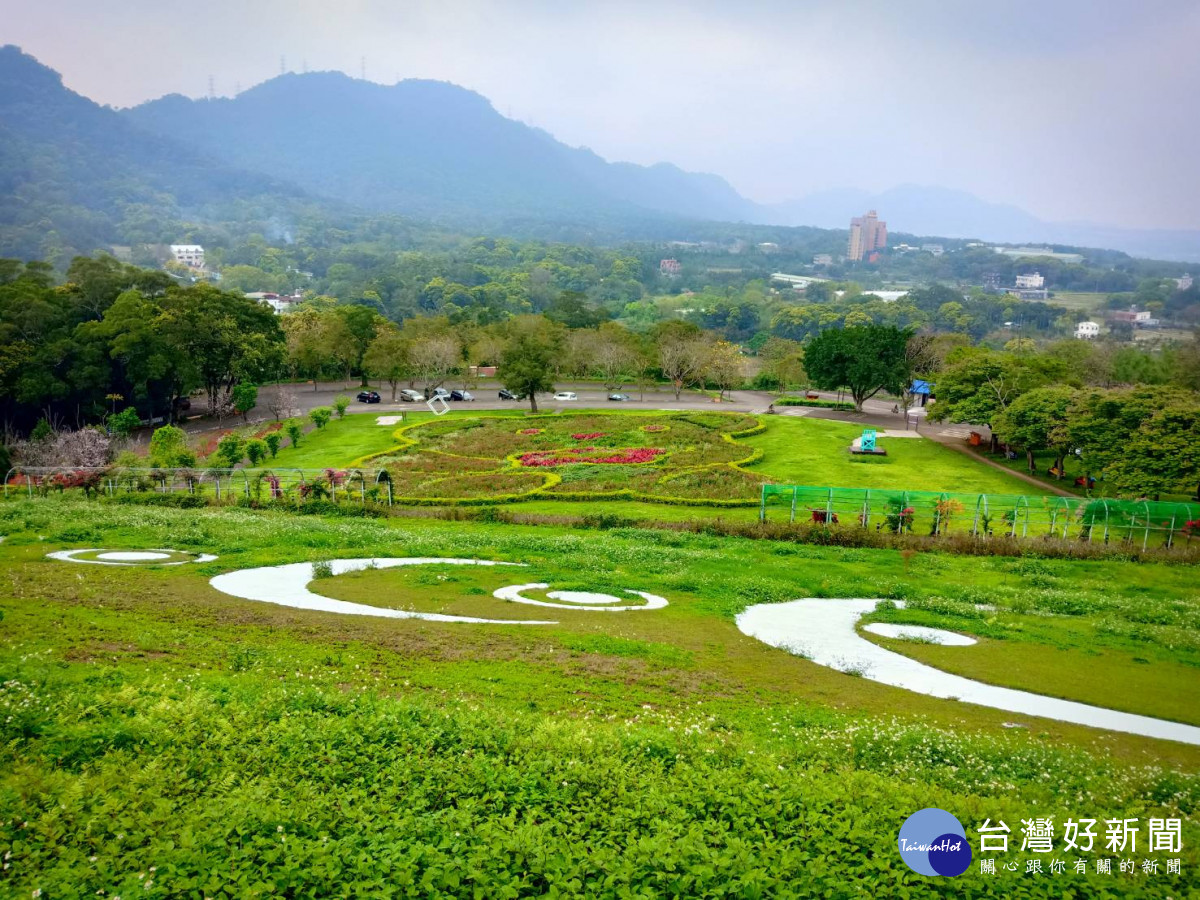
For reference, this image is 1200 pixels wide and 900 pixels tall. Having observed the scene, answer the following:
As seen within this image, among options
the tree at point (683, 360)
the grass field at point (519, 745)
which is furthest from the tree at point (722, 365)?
the grass field at point (519, 745)

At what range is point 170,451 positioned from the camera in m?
38.9

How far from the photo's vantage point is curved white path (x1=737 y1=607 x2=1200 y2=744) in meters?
12.8

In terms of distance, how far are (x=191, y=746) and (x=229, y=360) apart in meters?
59.0

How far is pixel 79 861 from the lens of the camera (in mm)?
6363

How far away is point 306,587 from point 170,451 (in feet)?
85.1

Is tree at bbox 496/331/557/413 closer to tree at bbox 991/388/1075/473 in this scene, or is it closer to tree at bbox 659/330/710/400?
tree at bbox 659/330/710/400

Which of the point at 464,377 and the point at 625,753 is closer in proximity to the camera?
the point at 625,753

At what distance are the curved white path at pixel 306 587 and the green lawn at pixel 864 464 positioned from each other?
Result: 2302 centimetres

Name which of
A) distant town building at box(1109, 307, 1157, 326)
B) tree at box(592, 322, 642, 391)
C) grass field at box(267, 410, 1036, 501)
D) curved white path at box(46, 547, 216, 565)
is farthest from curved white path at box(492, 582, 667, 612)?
distant town building at box(1109, 307, 1157, 326)

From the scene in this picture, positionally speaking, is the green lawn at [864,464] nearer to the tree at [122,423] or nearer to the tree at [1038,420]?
the tree at [1038,420]

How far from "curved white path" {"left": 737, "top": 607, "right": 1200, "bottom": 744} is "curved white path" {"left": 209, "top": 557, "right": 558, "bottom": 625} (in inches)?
210

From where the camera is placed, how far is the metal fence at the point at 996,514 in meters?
27.4

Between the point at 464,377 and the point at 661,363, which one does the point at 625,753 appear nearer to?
the point at 661,363

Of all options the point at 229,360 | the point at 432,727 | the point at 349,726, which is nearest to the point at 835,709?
the point at 432,727
